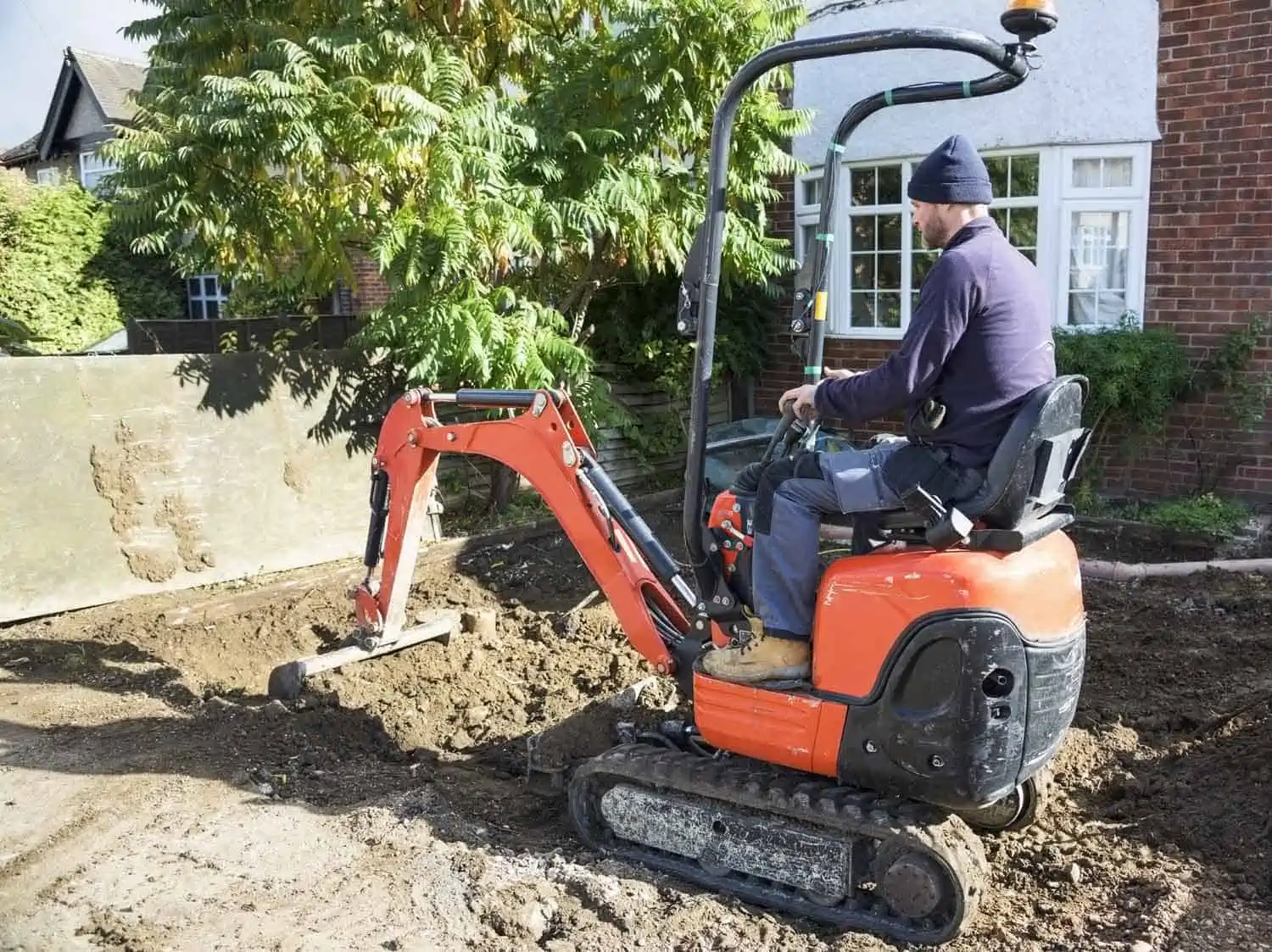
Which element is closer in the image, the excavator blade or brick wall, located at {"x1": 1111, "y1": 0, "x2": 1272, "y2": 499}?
the excavator blade

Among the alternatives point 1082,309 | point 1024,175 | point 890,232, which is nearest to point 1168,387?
point 1082,309

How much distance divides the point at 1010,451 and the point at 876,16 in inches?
313

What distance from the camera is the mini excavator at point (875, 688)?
132 inches

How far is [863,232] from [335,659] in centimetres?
694

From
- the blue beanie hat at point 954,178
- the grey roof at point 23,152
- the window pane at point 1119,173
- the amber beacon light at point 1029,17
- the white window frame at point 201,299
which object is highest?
the grey roof at point 23,152

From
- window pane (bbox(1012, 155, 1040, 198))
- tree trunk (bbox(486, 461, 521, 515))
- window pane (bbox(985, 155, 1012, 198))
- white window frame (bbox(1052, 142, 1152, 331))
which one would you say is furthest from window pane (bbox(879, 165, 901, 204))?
tree trunk (bbox(486, 461, 521, 515))

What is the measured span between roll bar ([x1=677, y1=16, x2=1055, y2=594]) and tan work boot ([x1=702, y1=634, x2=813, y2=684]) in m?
0.27

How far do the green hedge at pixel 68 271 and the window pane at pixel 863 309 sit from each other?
40.2 feet

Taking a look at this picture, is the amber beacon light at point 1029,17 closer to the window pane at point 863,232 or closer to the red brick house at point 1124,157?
the red brick house at point 1124,157

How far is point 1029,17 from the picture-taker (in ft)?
10.4

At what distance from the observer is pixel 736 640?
12.8 ft

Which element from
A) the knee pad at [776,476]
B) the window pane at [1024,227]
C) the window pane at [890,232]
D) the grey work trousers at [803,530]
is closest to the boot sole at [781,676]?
the grey work trousers at [803,530]

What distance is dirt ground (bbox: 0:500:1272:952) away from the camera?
3.66 m

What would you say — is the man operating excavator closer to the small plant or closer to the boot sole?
the boot sole
